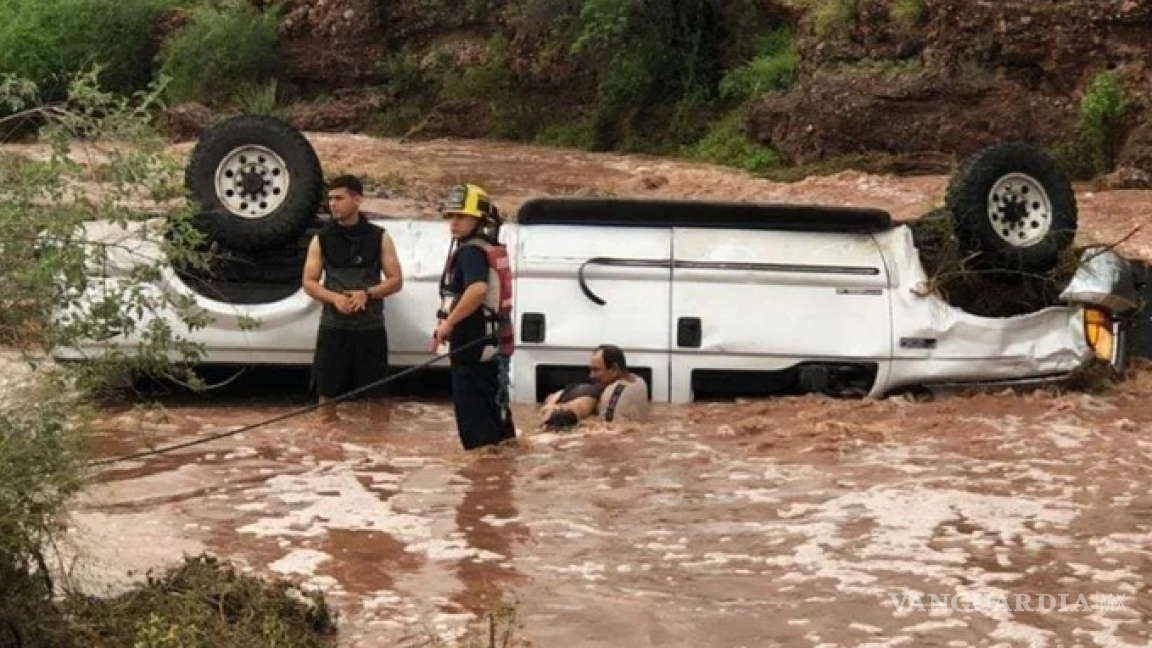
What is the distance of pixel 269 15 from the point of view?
32781 millimetres

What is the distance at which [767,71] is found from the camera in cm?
2603

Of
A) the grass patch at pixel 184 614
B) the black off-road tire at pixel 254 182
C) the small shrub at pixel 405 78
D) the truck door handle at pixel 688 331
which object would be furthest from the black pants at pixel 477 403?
the small shrub at pixel 405 78

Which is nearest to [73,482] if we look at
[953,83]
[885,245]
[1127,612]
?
[1127,612]

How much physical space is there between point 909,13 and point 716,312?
527 inches

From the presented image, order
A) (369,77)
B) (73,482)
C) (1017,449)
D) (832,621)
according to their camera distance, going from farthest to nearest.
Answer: (369,77) → (1017,449) → (832,621) → (73,482)

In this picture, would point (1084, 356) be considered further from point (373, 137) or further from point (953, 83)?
point (373, 137)

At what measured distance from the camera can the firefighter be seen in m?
9.16

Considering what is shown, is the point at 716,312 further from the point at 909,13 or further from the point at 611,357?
the point at 909,13

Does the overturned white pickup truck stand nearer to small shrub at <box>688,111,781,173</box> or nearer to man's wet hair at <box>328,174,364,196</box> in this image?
man's wet hair at <box>328,174,364,196</box>

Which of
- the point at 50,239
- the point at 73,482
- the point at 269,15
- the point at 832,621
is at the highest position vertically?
the point at 269,15

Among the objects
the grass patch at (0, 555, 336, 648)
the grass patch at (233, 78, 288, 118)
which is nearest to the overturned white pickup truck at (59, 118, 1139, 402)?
the grass patch at (0, 555, 336, 648)

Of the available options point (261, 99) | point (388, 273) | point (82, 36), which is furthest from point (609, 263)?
point (82, 36)

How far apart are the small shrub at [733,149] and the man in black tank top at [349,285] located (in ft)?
44.9

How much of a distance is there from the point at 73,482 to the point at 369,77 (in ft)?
87.6
